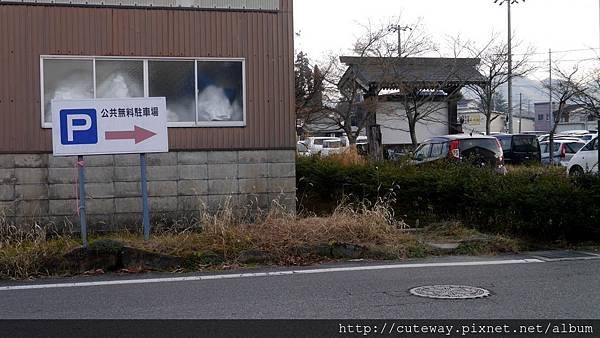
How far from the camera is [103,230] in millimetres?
10484

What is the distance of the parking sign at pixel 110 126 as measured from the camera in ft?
28.3

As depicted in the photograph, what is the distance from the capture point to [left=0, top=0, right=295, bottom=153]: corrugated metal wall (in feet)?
33.5

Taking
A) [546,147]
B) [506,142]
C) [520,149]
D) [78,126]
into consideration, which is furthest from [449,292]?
[546,147]

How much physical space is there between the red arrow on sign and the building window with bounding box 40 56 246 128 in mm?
1929

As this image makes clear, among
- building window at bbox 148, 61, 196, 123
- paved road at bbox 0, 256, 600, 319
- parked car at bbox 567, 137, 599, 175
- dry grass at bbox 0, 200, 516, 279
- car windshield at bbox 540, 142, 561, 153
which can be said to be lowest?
paved road at bbox 0, 256, 600, 319

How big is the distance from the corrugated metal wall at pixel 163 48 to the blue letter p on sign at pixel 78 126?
6.22 feet

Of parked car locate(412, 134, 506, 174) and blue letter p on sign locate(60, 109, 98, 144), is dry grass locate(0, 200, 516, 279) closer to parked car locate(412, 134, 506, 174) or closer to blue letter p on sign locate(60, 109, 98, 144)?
blue letter p on sign locate(60, 109, 98, 144)

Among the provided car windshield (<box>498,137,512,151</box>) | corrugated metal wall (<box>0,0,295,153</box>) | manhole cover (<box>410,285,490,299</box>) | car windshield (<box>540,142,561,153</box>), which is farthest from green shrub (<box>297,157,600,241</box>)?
car windshield (<box>540,142,561,153</box>)

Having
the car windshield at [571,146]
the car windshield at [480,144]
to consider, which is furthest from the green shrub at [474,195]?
the car windshield at [571,146]

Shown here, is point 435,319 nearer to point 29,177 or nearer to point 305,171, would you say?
point 29,177

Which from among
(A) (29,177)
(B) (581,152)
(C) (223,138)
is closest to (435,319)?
(C) (223,138)

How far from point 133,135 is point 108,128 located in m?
0.35

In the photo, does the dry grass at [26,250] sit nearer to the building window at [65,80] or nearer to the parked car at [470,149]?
the building window at [65,80]

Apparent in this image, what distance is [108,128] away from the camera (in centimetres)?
887
